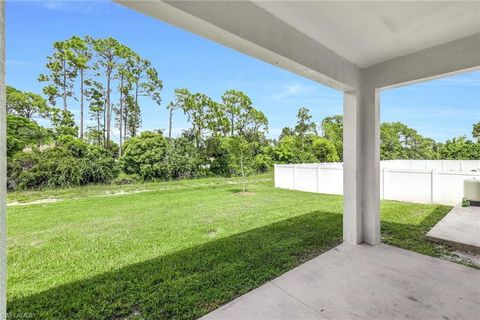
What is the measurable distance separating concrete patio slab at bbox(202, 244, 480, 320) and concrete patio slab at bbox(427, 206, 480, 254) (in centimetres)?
75

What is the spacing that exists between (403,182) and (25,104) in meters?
19.3

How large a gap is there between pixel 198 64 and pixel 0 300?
16577 millimetres

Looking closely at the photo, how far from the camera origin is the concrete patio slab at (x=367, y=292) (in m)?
1.97

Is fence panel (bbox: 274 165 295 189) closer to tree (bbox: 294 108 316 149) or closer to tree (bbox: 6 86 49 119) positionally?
tree (bbox: 294 108 316 149)

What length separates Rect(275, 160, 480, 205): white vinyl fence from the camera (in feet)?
20.3

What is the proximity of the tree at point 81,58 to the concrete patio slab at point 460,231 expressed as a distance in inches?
737

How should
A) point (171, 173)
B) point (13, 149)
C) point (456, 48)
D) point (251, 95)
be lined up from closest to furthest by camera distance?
point (456, 48)
point (13, 149)
point (171, 173)
point (251, 95)

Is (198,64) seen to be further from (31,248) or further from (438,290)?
(438,290)

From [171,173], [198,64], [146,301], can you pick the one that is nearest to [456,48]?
[146,301]

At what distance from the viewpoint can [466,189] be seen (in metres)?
5.41

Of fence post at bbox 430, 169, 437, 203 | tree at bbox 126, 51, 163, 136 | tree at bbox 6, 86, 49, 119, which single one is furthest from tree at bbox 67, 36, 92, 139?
fence post at bbox 430, 169, 437, 203

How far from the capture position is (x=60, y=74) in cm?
1493

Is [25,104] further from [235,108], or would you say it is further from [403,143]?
[403,143]

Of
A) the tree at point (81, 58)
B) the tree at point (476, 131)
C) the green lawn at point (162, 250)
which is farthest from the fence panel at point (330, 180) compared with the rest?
the tree at point (476, 131)
